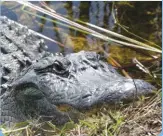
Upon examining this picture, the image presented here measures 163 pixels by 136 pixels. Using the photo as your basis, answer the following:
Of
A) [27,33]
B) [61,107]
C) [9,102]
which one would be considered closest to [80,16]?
[27,33]

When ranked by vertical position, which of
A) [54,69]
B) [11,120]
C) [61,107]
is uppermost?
[54,69]

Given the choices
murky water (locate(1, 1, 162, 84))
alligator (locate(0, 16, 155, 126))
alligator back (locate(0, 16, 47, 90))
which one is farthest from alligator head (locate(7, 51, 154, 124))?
murky water (locate(1, 1, 162, 84))

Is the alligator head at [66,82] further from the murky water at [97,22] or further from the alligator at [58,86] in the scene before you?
the murky water at [97,22]

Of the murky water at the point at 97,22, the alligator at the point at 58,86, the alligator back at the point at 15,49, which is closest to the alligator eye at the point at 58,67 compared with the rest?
the alligator at the point at 58,86

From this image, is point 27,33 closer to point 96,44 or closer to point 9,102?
point 96,44

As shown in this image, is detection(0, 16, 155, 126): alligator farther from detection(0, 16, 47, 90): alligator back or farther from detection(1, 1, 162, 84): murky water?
detection(1, 1, 162, 84): murky water

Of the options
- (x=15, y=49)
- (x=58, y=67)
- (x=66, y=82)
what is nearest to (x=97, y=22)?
(x=15, y=49)

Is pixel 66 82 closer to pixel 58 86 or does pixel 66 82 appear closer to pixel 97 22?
pixel 58 86
